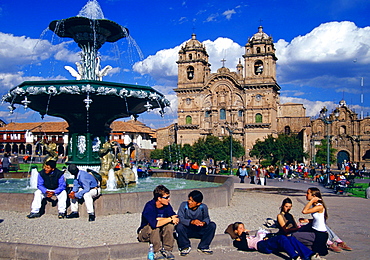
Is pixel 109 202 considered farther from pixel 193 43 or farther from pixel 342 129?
pixel 342 129

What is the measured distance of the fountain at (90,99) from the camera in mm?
11430

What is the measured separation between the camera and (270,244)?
225 inches

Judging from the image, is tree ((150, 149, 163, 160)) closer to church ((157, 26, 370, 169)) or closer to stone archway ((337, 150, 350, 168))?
church ((157, 26, 370, 169))

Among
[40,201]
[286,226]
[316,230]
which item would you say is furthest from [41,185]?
[316,230]

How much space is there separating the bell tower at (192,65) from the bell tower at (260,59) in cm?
744

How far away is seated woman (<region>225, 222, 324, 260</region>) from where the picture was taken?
540 centimetres

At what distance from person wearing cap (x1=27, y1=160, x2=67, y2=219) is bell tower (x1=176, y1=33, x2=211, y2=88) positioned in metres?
55.3

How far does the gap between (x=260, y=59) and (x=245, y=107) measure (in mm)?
7490

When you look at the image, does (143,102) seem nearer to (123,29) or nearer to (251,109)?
(123,29)

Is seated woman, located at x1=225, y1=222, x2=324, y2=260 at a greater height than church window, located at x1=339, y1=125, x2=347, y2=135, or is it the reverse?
church window, located at x1=339, y1=125, x2=347, y2=135

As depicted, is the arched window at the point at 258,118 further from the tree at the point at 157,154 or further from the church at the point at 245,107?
the tree at the point at 157,154

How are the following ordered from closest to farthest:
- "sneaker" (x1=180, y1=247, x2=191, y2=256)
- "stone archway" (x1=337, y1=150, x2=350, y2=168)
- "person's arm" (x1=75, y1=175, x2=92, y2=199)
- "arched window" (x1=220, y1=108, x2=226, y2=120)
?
"sneaker" (x1=180, y1=247, x2=191, y2=256) < "person's arm" (x1=75, y1=175, x2=92, y2=199) < "stone archway" (x1=337, y1=150, x2=350, y2=168) < "arched window" (x1=220, y1=108, x2=226, y2=120)

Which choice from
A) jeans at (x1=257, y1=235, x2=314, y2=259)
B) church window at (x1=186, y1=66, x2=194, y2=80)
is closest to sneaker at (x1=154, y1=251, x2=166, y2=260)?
jeans at (x1=257, y1=235, x2=314, y2=259)

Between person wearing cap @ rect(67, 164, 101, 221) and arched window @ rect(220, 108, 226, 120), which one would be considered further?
arched window @ rect(220, 108, 226, 120)
